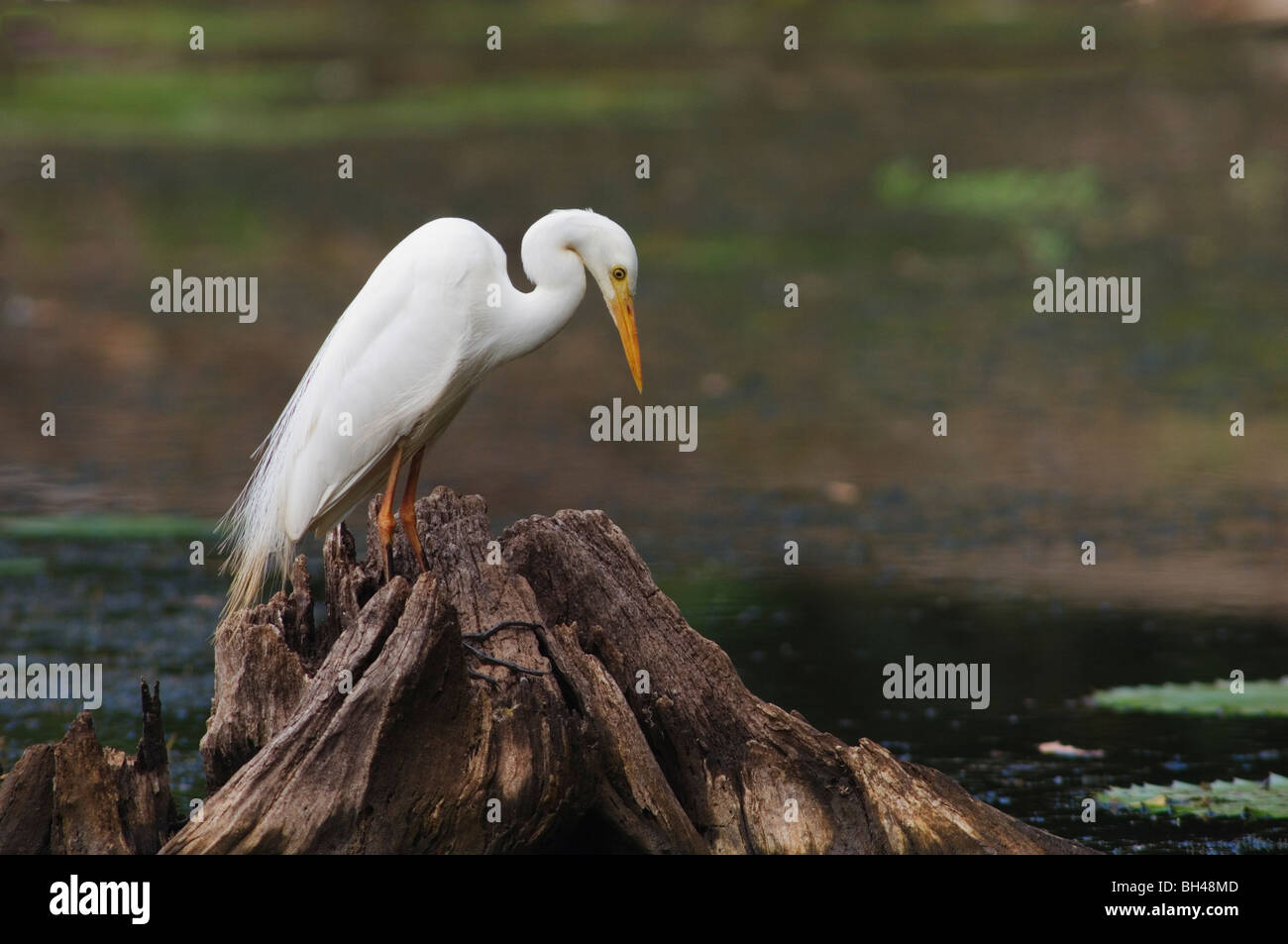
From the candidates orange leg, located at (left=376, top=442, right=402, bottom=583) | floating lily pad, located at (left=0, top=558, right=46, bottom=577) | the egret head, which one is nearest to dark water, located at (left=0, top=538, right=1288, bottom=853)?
floating lily pad, located at (left=0, top=558, right=46, bottom=577)

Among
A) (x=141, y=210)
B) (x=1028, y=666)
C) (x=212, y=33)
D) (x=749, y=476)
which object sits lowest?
(x=1028, y=666)

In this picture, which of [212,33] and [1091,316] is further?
[212,33]

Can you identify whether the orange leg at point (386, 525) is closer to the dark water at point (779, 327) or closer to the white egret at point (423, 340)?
the white egret at point (423, 340)

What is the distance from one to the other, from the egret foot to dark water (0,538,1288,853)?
4.25ft

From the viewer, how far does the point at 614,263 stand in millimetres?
5180

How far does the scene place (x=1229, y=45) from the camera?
14875mm

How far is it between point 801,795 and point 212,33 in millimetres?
13732

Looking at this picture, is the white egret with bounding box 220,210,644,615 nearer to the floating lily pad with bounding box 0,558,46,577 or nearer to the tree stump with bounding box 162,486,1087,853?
the tree stump with bounding box 162,486,1087,853

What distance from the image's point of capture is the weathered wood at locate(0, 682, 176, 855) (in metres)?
4.32

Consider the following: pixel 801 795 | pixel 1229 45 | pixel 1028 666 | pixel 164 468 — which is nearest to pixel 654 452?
pixel 164 468

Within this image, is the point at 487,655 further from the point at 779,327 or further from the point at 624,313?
the point at 779,327

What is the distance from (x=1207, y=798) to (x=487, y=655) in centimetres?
231

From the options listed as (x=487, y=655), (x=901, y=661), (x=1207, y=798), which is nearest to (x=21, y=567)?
(x=901, y=661)

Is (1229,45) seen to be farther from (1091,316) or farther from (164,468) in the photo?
(164,468)
